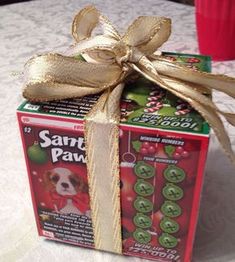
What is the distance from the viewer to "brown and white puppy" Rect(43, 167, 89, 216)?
15.5 inches

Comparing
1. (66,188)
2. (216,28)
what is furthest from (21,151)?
(216,28)

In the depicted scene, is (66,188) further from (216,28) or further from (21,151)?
(216,28)

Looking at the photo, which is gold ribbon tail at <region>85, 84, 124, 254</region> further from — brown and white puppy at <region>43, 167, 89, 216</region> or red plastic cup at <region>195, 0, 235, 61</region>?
red plastic cup at <region>195, 0, 235, 61</region>

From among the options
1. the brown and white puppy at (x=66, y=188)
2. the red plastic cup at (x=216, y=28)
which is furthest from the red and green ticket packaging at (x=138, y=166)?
the red plastic cup at (x=216, y=28)

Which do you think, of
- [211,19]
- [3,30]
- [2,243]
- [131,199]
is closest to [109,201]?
[131,199]

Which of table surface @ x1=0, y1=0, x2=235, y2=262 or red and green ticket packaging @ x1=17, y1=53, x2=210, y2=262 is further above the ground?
red and green ticket packaging @ x1=17, y1=53, x2=210, y2=262

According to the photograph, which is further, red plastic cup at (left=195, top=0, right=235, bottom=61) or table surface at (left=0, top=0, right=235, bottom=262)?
red plastic cup at (left=195, top=0, right=235, bottom=61)

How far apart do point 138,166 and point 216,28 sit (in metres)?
0.41

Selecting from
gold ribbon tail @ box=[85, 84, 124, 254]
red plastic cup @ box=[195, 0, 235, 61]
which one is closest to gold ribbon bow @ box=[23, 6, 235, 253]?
gold ribbon tail @ box=[85, 84, 124, 254]

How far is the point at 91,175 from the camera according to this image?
0.38 metres

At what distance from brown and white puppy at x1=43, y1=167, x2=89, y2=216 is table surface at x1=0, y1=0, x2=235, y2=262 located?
0.05 metres

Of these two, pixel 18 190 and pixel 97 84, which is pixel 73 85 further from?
pixel 18 190

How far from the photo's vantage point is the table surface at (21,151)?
44cm

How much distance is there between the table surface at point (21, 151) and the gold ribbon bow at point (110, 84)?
0.32ft
